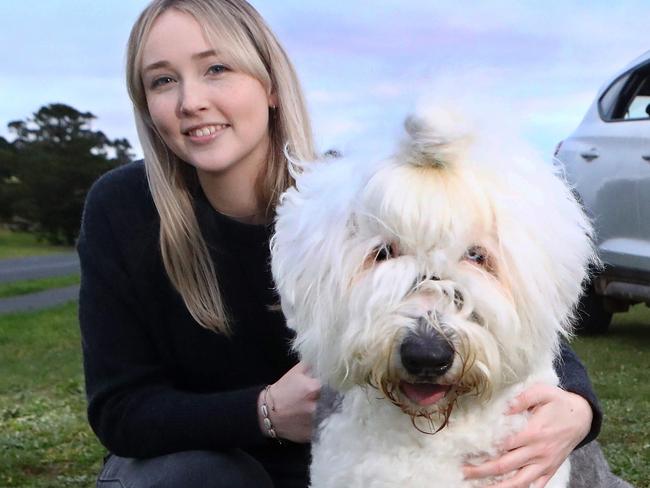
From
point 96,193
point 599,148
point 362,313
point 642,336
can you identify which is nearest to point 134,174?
point 96,193

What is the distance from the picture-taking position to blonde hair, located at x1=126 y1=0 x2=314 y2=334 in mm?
2730

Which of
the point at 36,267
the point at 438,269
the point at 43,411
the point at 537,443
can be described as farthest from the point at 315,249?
the point at 36,267

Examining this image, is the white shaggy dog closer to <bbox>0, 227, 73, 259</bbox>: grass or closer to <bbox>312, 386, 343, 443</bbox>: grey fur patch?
<bbox>312, 386, 343, 443</bbox>: grey fur patch

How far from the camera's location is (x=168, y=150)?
2.91 meters

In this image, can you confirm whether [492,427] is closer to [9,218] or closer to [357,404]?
[357,404]

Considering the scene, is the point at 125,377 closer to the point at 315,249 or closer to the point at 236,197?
the point at 236,197

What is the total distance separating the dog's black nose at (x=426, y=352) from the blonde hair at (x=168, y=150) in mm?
1010

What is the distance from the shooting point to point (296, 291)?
6.75ft

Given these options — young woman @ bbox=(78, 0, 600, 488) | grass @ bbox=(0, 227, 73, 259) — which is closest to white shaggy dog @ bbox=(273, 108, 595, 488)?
young woman @ bbox=(78, 0, 600, 488)

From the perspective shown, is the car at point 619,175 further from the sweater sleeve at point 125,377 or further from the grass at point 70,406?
the sweater sleeve at point 125,377

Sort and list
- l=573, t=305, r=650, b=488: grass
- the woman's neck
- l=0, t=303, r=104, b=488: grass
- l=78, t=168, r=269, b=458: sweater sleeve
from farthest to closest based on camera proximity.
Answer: l=0, t=303, r=104, b=488: grass, l=573, t=305, r=650, b=488: grass, the woman's neck, l=78, t=168, r=269, b=458: sweater sleeve

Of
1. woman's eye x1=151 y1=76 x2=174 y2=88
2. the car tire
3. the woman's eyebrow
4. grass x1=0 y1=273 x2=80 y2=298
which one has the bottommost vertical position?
grass x1=0 y1=273 x2=80 y2=298

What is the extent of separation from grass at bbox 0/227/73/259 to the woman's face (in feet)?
82.2

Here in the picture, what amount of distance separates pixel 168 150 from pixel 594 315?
18.7ft
